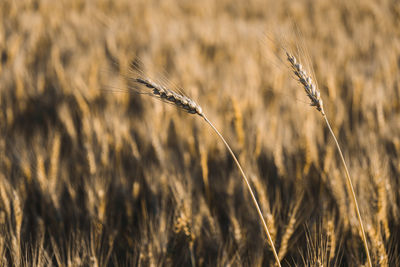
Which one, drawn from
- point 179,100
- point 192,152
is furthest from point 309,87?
point 192,152

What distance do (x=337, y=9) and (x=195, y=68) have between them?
2.80 meters

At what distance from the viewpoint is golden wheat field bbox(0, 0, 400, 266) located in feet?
3.21

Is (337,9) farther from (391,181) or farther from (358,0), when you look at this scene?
(391,181)

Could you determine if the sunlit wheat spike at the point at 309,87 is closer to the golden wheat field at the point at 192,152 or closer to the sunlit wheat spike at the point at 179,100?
the golden wheat field at the point at 192,152

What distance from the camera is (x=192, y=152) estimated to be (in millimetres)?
1519

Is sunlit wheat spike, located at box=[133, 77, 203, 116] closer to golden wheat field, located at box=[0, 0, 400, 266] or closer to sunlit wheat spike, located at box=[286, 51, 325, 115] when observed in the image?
golden wheat field, located at box=[0, 0, 400, 266]

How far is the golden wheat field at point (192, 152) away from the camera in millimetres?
979

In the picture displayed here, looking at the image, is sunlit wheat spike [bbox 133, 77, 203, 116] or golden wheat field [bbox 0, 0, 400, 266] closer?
sunlit wheat spike [bbox 133, 77, 203, 116]

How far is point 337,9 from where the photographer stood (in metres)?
4.18

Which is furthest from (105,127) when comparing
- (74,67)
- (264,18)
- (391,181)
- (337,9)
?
(337,9)

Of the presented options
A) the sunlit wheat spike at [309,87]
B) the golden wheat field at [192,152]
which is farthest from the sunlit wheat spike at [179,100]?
the sunlit wheat spike at [309,87]

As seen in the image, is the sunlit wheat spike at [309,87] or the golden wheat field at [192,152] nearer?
the sunlit wheat spike at [309,87]

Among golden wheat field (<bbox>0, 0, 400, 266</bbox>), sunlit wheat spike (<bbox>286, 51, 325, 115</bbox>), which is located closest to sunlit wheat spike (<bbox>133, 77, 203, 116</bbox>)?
golden wheat field (<bbox>0, 0, 400, 266</bbox>)

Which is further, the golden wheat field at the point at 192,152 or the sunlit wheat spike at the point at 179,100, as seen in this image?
the golden wheat field at the point at 192,152
